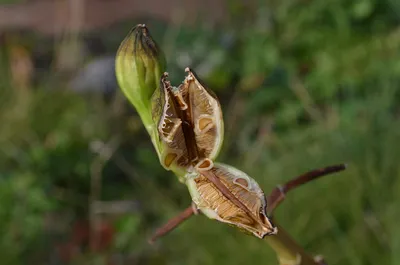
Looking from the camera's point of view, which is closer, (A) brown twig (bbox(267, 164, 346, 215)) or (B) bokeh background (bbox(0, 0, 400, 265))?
(A) brown twig (bbox(267, 164, 346, 215))

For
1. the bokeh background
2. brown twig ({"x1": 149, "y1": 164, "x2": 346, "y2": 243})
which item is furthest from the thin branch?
the bokeh background

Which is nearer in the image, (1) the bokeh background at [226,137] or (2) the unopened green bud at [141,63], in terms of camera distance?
(2) the unopened green bud at [141,63]

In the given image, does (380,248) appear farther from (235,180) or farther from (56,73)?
(56,73)

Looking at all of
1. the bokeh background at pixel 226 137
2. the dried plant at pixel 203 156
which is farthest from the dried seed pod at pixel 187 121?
the bokeh background at pixel 226 137

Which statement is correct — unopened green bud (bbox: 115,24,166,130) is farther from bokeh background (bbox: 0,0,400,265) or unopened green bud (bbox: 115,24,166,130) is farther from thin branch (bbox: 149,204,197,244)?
bokeh background (bbox: 0,0,400,265)

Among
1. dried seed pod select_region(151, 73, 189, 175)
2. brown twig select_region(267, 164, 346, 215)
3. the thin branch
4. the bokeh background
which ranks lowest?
the bokeh background

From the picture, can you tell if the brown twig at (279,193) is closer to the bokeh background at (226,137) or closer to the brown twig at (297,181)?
the brown twig at (297,181)

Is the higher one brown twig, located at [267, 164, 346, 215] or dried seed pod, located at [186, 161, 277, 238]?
dried seed pod, located at [186, 161, 277, 238]
